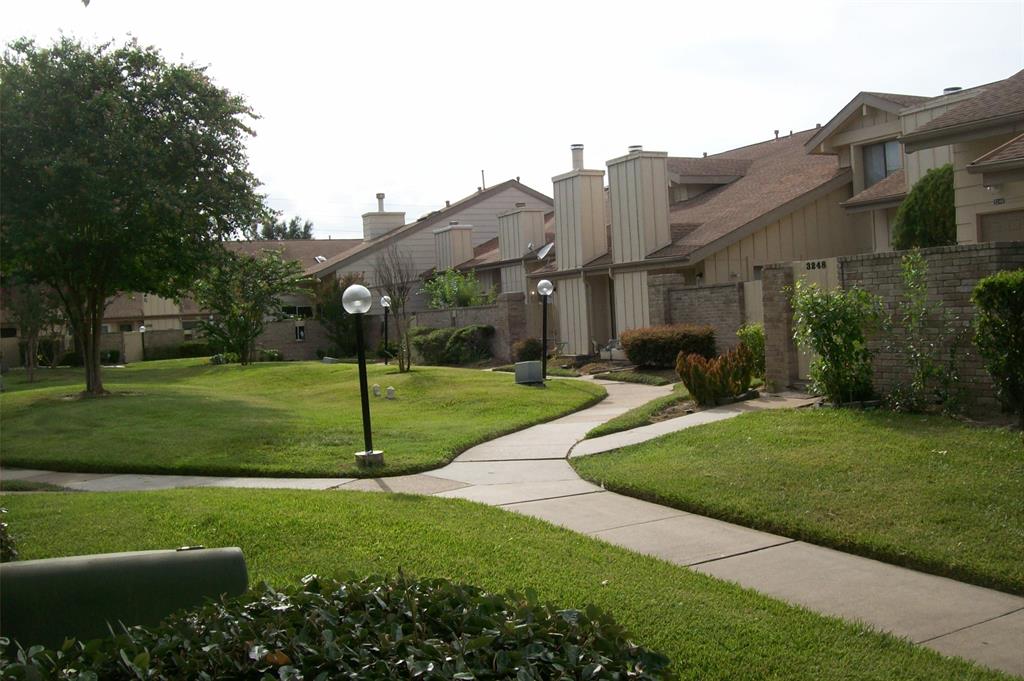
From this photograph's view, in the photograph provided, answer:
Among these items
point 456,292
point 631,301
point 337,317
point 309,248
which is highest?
point 309,248

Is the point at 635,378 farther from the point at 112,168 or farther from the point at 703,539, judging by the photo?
the point at 703,539

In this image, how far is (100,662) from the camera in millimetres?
3861

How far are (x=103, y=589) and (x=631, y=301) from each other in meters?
22.1

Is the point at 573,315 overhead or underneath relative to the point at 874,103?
underneath

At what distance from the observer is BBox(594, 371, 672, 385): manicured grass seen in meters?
21.1

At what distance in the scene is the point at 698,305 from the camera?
22.3 m

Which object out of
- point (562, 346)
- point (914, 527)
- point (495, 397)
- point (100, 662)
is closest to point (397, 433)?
point (495, 397)

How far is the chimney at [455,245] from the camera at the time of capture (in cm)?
3966

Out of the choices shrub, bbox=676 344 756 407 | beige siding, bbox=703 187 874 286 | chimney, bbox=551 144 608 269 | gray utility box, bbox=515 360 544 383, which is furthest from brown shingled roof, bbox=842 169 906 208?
chimney, bbox=551 144 608 269

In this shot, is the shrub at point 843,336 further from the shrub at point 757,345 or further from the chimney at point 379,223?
the chimney at point 379,223

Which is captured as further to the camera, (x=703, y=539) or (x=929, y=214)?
(x=929, y=214)

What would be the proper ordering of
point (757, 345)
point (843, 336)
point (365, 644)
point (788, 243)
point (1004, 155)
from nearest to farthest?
point (365, 644) < point (843, 336) < point (1004, 155) < point (757, 345) < point (788, 243)

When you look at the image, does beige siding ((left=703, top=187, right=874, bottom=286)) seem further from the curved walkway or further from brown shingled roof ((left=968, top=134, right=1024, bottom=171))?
the curved walkway

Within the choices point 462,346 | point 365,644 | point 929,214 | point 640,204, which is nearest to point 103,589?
point 365,644
